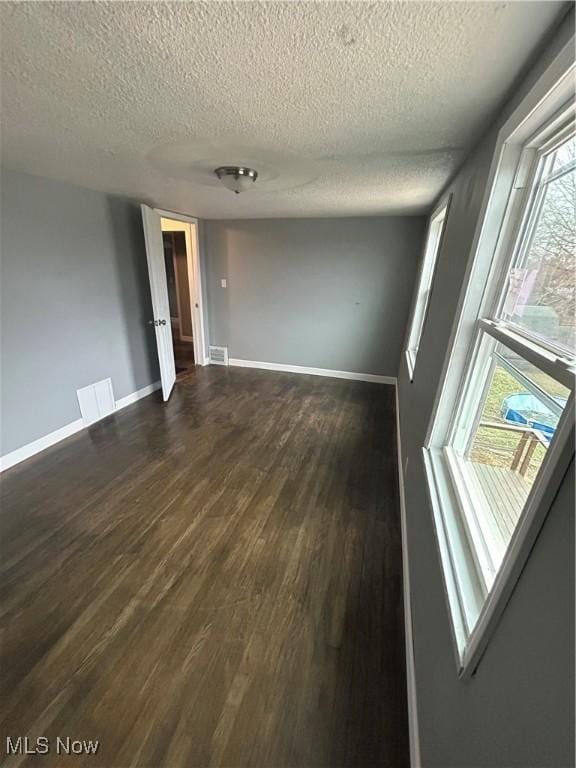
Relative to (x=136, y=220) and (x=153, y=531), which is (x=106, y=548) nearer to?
(x=153, y=531)

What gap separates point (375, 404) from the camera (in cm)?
401

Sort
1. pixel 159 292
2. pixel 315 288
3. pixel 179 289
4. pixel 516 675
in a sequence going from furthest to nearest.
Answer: pixel 179 289 < pixel 315 288 < pixel 159 292 < pixel 516 675

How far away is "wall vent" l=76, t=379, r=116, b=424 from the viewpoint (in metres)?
3.19

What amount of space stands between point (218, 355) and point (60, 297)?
2.59 meters

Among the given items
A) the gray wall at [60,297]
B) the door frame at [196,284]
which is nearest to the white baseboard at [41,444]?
the gray wall at [60,297]

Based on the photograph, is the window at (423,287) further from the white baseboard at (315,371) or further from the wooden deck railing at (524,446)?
the wooden deck railing at (524,446)

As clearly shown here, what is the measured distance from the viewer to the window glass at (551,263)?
0.80 metres

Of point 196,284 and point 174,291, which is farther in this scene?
point 174,291

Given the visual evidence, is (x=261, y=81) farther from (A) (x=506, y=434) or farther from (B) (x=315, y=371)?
(B) (x=315, y=371)

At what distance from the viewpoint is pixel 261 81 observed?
42.4 inches

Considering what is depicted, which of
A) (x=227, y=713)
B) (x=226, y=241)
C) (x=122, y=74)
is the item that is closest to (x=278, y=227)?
(x=226, y=241)

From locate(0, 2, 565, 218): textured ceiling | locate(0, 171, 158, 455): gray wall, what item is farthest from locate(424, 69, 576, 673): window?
locate(0, 171, 158, 455): gray wall

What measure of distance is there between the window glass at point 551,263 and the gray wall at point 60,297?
324cm

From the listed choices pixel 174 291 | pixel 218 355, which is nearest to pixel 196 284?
pixel 218 355
